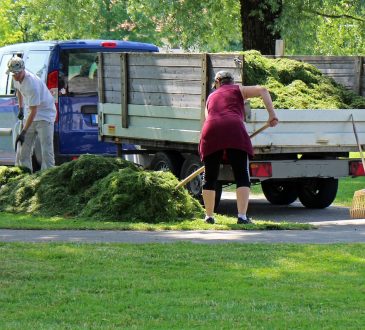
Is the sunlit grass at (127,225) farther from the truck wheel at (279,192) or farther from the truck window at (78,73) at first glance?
the truck window at (78,73)

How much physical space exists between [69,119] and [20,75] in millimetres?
1822

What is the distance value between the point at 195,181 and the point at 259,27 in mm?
7296

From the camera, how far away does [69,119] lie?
17.4 meters

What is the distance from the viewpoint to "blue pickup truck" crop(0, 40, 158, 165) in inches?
682

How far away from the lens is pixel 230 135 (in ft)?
41.4

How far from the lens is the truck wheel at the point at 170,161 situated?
15477mm

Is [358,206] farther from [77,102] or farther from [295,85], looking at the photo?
[77,102]

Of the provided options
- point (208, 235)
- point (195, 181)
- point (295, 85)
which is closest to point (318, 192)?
point (295, 85)

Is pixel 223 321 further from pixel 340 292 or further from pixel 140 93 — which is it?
pixel 140 93

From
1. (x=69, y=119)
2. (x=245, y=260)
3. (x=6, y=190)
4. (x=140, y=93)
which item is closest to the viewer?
(x=245, y=260)

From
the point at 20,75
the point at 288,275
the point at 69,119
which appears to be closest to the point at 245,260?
the point at 288,275

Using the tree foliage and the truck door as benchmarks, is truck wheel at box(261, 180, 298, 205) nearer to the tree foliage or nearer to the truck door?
the truck door

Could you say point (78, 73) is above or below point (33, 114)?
above

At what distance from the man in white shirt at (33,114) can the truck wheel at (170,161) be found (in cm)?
153
